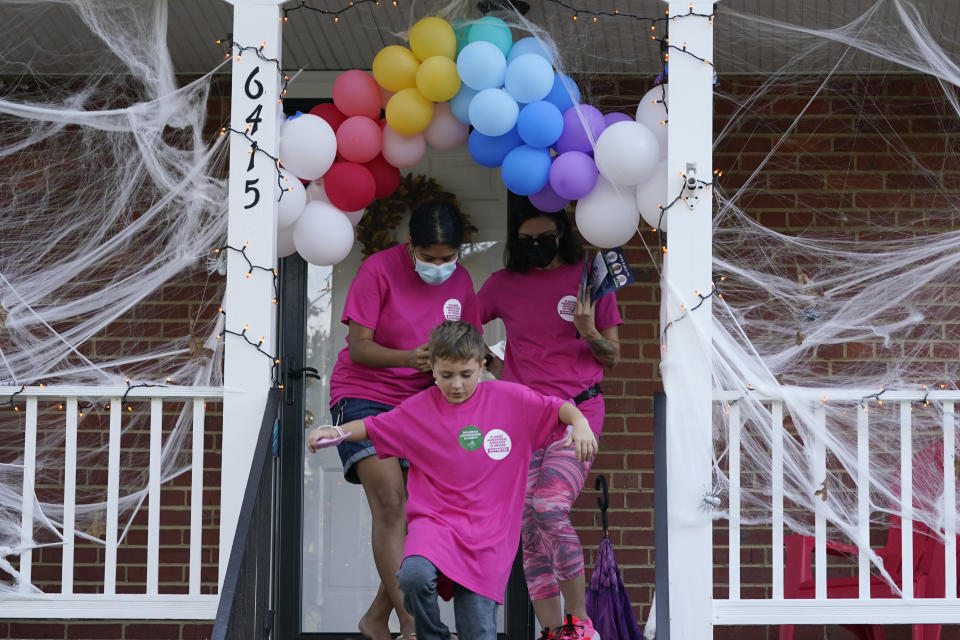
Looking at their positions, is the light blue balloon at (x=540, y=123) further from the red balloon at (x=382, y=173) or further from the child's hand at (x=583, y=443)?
the child's hand at (x=583, y=443)

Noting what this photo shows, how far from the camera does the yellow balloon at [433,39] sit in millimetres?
4562

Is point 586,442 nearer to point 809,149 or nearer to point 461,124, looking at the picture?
point 461,124

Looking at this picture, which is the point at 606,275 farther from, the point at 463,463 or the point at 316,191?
the point at 316,191

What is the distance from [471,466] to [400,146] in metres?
1.50

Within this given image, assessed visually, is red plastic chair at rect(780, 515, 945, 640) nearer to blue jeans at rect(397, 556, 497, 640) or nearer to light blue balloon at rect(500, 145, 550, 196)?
blue jeans at rect(397, 556, 497, 640)

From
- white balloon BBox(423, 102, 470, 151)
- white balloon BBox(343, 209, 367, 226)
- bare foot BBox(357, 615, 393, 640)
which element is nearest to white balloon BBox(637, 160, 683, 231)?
white balloon BBox(423, 102, 470, 151)

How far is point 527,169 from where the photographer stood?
4516mm

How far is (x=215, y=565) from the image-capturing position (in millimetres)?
5820

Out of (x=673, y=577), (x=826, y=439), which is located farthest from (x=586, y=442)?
(x=826, y=439)

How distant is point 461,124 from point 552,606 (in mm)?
1957

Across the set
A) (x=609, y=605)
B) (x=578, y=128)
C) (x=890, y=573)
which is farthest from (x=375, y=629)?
(x=890, y=573)

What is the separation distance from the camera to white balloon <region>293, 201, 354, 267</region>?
4688 millimetres

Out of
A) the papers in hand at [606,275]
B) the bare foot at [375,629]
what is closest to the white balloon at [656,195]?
the papers in hand at [606,275]

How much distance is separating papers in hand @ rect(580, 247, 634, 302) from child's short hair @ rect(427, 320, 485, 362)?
0.75 meters
